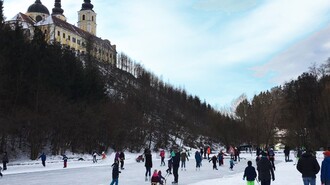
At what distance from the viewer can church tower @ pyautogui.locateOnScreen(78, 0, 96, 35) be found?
140000 millimetres

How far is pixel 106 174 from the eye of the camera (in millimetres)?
24359

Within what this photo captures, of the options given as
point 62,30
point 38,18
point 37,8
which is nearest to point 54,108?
point 62,30

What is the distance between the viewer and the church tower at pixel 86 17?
14000 cm

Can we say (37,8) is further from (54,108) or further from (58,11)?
(54,108)

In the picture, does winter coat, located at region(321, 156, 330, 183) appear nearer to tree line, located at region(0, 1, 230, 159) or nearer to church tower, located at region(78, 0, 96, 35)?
tree line, located at region(0, 1, 230, 159)

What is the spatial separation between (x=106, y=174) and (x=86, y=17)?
404 ft

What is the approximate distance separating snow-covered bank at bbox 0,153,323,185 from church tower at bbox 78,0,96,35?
4177 inches

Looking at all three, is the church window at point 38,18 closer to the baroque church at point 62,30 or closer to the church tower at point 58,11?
the baroque church at point 62,30

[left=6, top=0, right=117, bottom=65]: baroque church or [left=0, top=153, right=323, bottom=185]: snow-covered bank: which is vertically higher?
[left=6, top=0, right=117, bottom=65]: baroque church

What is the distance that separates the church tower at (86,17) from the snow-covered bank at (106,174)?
106104mm

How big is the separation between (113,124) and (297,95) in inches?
1198

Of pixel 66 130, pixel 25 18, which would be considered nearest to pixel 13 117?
pixel 66 130

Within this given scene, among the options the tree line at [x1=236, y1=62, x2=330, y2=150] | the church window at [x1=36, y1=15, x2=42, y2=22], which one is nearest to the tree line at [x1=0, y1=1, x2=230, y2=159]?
the tree line at [x1=236, y1=62, x2=330, y2=150]

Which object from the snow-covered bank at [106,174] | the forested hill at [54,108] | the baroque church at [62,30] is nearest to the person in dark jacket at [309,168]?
the snow-covered bank at [106,174]
